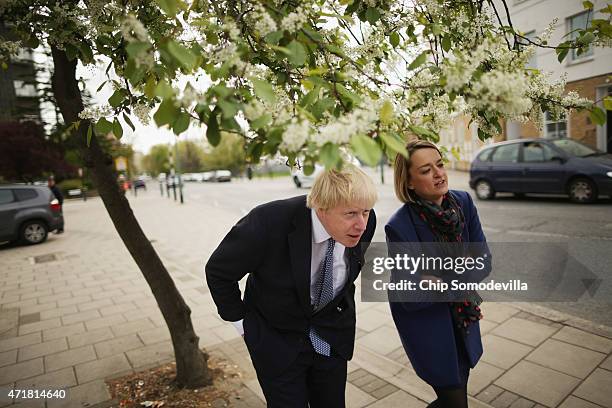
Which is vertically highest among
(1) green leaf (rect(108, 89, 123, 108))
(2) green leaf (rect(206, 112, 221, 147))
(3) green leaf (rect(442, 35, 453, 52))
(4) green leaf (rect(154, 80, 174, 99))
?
(3) green leaf (rect(442, 35, 453, 52))

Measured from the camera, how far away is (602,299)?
14.3ft

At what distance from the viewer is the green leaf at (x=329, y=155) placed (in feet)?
3.50

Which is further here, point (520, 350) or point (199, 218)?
point (199, 218)

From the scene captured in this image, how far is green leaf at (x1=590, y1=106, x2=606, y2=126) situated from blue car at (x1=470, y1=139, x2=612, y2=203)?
9.12m

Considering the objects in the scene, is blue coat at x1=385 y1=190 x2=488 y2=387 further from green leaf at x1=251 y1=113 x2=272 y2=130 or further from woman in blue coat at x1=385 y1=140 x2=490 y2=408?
green leaf at x1=251 y1=113 x2=272 y2=130

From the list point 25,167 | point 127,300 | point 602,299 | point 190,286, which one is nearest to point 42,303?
point 127,300

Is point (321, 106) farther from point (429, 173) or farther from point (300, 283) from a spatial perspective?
point (429, 173)

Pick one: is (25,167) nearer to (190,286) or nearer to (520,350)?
(190,286)

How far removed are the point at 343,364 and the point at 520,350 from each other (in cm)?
219

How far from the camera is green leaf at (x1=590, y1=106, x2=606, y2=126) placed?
184 cm

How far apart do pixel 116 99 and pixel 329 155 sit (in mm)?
1086

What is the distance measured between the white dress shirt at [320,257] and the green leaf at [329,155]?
2.93 feet

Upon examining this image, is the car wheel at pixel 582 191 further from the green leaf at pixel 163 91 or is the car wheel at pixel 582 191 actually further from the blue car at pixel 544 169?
the green leaf at pixel 163 91

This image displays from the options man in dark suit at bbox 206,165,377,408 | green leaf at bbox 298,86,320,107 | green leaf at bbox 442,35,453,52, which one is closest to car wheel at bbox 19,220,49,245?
man in dark suit at bbox 206,165,377,408
